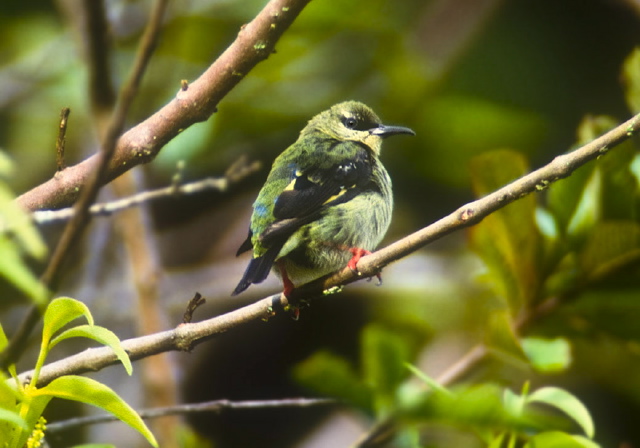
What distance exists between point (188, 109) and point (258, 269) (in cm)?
29

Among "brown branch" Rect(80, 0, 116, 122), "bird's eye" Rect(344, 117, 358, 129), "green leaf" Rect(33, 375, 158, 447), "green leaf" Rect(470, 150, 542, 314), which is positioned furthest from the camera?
"bird's eye" Rect(344, 117, 358, 129)

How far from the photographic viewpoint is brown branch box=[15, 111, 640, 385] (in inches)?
32.5

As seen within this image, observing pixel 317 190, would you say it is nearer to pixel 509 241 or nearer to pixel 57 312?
pixel 509 241

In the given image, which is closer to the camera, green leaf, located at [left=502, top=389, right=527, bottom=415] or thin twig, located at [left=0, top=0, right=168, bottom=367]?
thin twig, located at [left=0, top=0, right=168, bottom=367]

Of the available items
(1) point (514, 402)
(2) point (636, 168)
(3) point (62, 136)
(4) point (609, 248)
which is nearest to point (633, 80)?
(2) point (636, 168)

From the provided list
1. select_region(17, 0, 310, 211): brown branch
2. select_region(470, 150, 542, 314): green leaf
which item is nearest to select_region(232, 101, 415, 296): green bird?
select_region(470, 150, 542, 314): green leaf

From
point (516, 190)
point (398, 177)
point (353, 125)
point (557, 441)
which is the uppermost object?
point (398, 177)

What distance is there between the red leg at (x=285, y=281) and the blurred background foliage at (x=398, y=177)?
33cm

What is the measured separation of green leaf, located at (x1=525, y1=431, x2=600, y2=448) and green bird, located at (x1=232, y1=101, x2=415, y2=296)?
412mm

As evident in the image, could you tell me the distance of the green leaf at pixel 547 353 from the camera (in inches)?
44.8

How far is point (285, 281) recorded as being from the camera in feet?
3.74

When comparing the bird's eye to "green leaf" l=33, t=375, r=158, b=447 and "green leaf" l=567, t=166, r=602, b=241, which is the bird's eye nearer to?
"green leaf" l=567, t=166, r=602, b=241

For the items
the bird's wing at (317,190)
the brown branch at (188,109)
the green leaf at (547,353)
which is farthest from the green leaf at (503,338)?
the brown branch at (188,109)

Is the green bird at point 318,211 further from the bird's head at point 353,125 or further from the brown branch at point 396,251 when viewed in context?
the brown branch at point 396,251
